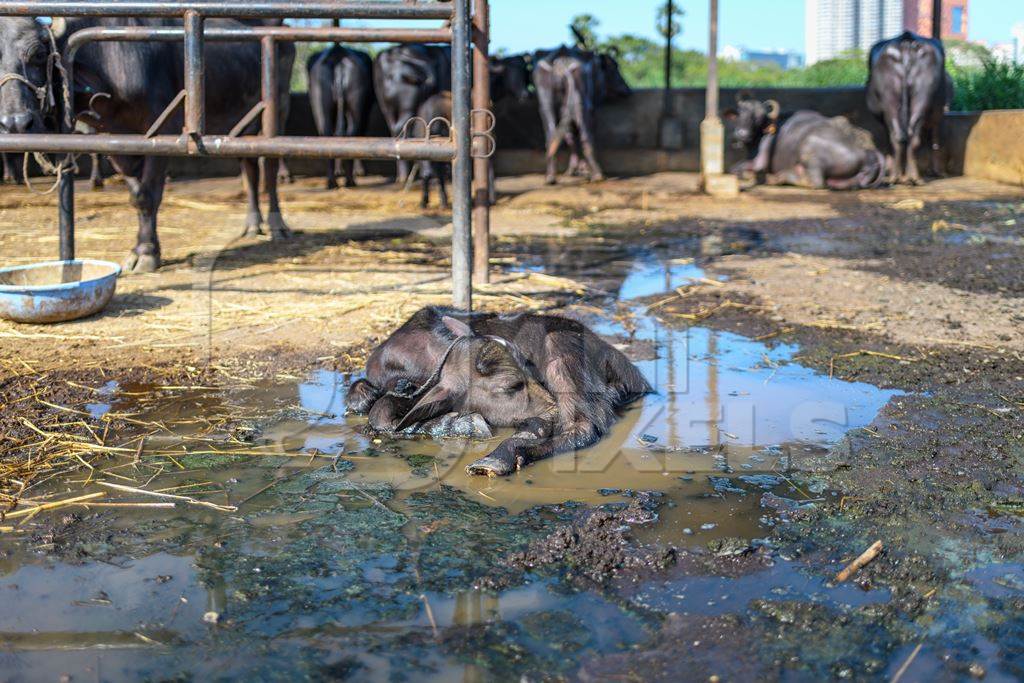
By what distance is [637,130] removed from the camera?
17188 millimetres

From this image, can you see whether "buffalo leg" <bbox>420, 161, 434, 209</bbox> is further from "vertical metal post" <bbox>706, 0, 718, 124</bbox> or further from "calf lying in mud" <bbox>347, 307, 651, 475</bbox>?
"calf lying in mud" <bbox>347, 307, 651, 475</bbox>

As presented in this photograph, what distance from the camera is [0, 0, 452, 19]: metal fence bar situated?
5.41 metres

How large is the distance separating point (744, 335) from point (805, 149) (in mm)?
9585

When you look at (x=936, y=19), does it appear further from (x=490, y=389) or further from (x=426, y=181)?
(x=490, y=389)

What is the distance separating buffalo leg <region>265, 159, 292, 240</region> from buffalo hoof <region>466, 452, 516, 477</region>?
20.7ft

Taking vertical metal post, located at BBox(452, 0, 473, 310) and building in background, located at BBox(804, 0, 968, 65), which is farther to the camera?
building in background, located at BBox(804, 0, 968, 65)

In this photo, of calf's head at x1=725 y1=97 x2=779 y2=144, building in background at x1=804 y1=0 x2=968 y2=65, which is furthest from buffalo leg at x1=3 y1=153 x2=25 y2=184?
building in background at x1=804 y1=0 x2=968 y2=65

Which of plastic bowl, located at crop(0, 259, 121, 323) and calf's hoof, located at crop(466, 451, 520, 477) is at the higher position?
plastic bowl, located at crop(0, 259, 121, 323)

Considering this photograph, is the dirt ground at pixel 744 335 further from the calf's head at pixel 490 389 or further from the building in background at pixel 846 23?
the building in background at pixel 846 23

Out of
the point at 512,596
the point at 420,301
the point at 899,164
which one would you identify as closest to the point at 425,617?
the point at 512,596

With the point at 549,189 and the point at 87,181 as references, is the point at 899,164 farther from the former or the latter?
the point at 87,181

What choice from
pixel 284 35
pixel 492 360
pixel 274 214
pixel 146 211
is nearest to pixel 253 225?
pixel 274 214

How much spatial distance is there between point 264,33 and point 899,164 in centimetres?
1115

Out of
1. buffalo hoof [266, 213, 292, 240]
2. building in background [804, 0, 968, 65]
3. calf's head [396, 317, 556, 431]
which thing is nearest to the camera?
calf's head [396, 317, 556, 431]
